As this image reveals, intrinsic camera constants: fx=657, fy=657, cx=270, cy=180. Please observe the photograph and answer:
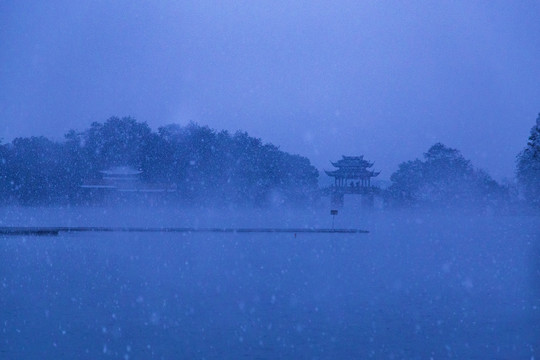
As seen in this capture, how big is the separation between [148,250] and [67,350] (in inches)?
491

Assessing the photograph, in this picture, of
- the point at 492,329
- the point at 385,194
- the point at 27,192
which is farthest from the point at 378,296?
the point at 385,194

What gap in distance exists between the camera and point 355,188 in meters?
67.4

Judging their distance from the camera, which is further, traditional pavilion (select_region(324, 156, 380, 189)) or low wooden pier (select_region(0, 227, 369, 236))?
traditional pavilion (select_region(324, 156, 380, 189))

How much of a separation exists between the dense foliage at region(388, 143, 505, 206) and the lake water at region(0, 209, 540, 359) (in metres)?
43.9

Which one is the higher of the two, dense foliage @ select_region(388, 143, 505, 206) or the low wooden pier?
dense foliage @ select_region(388, 143, 505, 206)

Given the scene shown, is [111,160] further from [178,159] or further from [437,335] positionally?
[437,335]

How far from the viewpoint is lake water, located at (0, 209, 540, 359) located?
23.6 feet

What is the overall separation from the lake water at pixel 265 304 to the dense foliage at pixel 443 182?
43881mm

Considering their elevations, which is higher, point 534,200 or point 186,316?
point 534,200

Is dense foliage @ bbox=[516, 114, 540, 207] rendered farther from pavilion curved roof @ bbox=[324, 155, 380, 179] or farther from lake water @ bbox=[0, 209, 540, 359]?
lake water @ bbox=[0, 209, 540, 359]

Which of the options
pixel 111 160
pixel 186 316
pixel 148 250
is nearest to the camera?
pixel 186 316

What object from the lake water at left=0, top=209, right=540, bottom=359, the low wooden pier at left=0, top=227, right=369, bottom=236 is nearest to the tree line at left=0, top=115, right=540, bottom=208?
the low wooden pier at left=0, top=227, right=369, bottom=236

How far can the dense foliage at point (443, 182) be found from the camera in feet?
201

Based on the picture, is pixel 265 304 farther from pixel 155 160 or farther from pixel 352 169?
pixel 352 169
